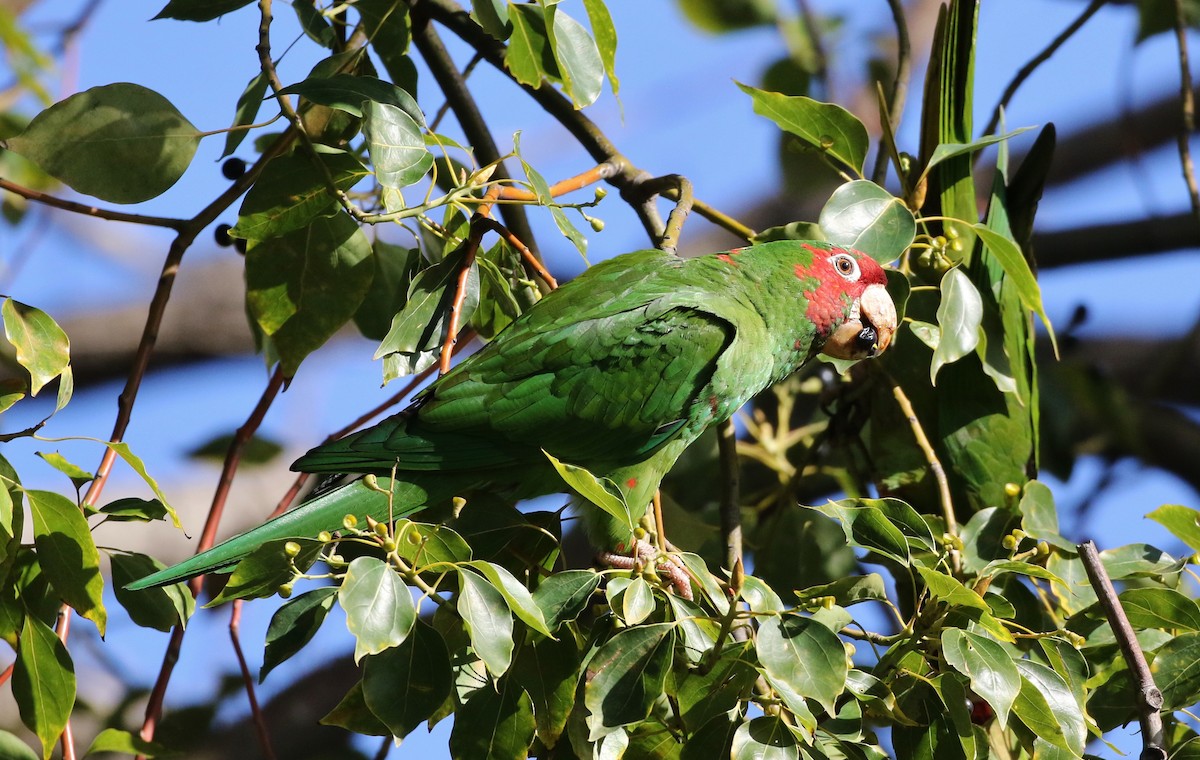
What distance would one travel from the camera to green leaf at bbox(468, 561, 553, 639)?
1.32m

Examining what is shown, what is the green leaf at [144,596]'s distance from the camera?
1.71 m

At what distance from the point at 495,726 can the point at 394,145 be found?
0.89 m

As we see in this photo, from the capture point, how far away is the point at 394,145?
1697 millimetres

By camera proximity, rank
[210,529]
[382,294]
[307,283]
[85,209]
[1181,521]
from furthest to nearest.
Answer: [382,294] < [210,529] < [307,283] < [85,209] < [1181,521]

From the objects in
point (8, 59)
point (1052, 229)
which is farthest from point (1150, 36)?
point (8, 59)

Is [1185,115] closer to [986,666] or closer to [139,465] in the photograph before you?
[986,666]

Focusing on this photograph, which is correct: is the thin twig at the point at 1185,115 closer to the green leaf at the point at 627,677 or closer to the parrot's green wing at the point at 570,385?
the parrot's green wing at the point at 570,385

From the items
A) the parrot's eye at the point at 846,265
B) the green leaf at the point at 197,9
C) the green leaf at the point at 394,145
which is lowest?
the parrot's eye at the point at 846,265

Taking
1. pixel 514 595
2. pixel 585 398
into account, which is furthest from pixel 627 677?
A: pixel 585 398

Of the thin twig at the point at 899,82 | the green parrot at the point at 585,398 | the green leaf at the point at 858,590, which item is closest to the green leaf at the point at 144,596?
the green parrot at the point at 585,398

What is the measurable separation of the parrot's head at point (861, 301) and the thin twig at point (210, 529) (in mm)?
1141

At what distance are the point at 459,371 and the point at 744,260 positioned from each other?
2.08 ft

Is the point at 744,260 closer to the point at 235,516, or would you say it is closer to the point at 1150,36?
the point at 1150,36

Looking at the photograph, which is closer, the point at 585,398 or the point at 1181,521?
the point at 1181,521
